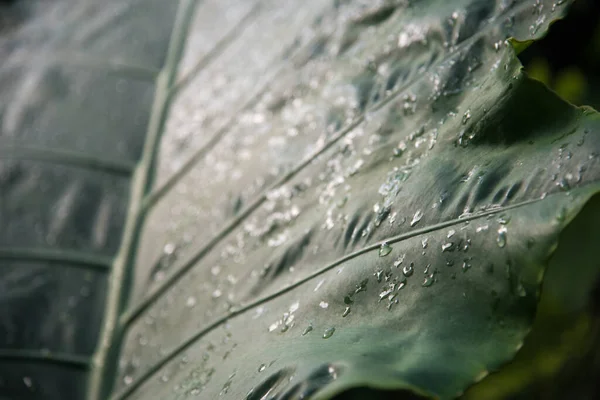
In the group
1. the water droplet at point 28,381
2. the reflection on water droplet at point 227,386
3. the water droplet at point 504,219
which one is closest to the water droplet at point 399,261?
the water droplet at point 504,219

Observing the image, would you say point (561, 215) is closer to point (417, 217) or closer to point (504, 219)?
point (504, 219)

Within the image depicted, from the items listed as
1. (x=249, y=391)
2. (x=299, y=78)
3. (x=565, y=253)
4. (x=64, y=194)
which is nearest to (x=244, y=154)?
(x=299, y=78)

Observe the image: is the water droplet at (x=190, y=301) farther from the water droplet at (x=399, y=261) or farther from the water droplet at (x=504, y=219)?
the water droplet at (x=504, y=219)

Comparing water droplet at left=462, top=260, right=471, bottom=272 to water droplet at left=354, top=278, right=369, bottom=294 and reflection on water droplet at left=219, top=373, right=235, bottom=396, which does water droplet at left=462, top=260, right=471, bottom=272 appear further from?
reflection on water droplet at left=219, top=373, right=235, bottom=396

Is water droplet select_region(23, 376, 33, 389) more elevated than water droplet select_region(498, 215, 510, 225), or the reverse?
water droplet select_region(23, 376, 33, 389)

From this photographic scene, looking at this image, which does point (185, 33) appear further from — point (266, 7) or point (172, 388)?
point (172, 388)

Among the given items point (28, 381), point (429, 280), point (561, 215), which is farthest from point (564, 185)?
point (28, 381)

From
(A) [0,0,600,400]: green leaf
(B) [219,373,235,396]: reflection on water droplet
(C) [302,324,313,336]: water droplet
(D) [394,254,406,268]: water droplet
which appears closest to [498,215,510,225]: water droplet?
(A) [0,0,600,400]: green leaf
